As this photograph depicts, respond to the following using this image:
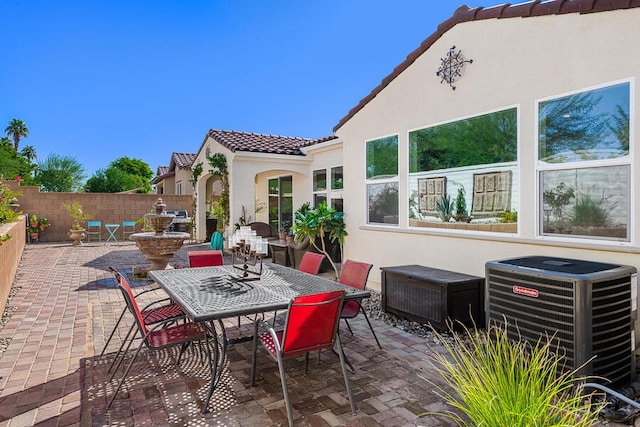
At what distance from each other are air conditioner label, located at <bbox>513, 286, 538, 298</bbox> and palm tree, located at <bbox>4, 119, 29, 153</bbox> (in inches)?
2197

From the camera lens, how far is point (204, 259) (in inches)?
228

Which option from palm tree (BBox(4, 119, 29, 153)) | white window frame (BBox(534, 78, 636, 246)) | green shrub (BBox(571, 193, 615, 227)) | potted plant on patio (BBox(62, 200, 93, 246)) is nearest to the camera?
white window frame (BBox(534, 78, 636, 246))

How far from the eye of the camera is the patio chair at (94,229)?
55.9ft

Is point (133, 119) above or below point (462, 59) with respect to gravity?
above

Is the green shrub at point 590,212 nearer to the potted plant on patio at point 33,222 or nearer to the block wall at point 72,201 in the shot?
the block wall at point 72,201

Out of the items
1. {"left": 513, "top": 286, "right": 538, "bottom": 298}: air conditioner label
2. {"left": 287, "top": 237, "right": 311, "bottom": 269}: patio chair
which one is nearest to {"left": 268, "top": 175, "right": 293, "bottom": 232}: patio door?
{"left": 287, "top": 237, "right": 311, "bottom": 269}: patio chair

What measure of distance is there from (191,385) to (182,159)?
2152 cm

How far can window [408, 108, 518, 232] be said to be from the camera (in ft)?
16.8

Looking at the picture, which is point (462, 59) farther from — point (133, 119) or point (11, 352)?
point (133, 119)

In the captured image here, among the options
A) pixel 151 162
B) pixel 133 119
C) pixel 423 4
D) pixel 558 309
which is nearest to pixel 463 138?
pixel 558 309

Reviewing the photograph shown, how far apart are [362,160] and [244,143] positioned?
6163 mm

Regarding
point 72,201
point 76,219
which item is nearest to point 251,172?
point 76,219

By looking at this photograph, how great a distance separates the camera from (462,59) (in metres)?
5.60

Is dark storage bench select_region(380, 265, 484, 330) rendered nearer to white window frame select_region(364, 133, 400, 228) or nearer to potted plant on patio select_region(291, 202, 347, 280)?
white window frame select_region(364, 133, 400, 228)
